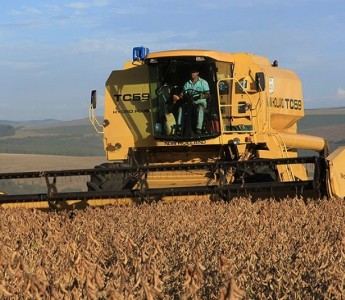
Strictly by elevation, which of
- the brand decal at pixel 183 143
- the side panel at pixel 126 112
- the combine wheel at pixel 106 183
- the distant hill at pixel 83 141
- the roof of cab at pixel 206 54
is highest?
the roof of cab at pixel 206 54

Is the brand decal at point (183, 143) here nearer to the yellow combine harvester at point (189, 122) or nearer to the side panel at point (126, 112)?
the yellow combine harvester at point (189, 122)

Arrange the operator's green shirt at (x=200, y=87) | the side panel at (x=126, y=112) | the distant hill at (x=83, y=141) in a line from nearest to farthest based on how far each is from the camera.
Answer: the operator's green shirt at (x=200, y=87) → the side panel at (x=126, y=112) → the distant hill at (x=83, y=141)

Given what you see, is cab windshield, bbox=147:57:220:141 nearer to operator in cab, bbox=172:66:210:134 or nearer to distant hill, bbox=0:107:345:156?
operator in cab, bbox=172:66:210:134

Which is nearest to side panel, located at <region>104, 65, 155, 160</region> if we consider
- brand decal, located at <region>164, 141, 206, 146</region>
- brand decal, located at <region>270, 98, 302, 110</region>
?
brand decal, located at <region>164, 141, 206, 146</region>

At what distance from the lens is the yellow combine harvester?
36.2ft

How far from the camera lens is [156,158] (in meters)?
12.3

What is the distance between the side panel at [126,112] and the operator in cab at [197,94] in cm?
86

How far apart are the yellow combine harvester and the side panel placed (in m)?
0.01

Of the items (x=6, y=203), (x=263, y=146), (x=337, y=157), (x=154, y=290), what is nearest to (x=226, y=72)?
(x=263, y=146)

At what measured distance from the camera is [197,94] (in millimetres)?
11383

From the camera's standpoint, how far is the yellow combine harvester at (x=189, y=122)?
36.2 ft

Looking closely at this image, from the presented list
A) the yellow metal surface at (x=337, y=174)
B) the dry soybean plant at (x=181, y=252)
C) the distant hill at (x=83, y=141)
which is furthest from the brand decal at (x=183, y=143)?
the distant hill at (x=83, y=141)

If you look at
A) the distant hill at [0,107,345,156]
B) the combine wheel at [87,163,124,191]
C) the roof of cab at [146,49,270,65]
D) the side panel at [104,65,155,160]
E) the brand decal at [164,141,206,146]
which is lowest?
the distant hill at [0,107,345,156]

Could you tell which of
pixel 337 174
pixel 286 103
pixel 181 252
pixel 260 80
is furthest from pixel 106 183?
pixel 181 252
